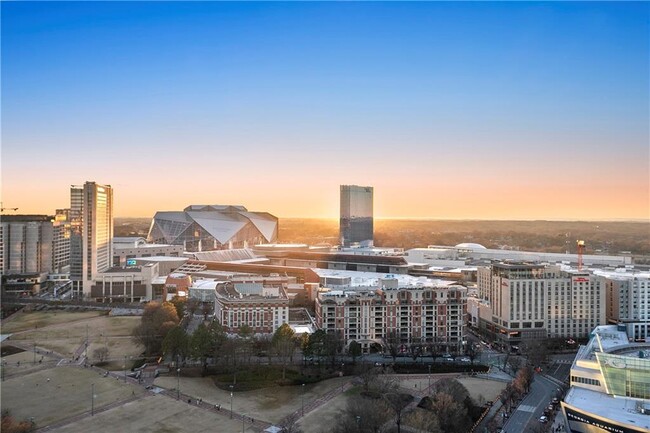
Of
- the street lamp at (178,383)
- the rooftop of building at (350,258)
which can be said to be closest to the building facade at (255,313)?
the street lamp at (178,383)

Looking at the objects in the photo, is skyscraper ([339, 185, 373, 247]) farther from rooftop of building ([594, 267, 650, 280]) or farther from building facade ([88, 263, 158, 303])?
rooftop of building ([594, 267, 650, 280])

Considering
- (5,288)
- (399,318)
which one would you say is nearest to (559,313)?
(399,318)

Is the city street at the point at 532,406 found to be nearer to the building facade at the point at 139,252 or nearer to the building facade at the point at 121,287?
the building facade at the point at 121,287

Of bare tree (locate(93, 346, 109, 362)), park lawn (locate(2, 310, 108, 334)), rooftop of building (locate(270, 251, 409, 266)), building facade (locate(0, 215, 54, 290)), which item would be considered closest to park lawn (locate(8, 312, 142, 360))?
bare tree (locate(93, 346, 109, 362))

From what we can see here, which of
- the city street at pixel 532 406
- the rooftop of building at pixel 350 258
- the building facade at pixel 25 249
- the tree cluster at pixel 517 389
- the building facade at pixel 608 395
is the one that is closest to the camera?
the building facade at pixel 608 395

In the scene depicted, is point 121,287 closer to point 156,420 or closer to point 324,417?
point 156,420

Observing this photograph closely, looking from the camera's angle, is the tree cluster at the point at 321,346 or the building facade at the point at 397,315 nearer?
the tree cluster at the point at 321,346

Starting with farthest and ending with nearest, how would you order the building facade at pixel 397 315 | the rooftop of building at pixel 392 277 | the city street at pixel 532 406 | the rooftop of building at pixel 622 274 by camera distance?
the rooftop of building at pixel 392 277 → the rooftop of building at pixel 622 274 → the building facade at pixel 397 315 → the city street at pixel 532 406

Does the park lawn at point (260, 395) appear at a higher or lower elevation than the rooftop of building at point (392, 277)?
lower
